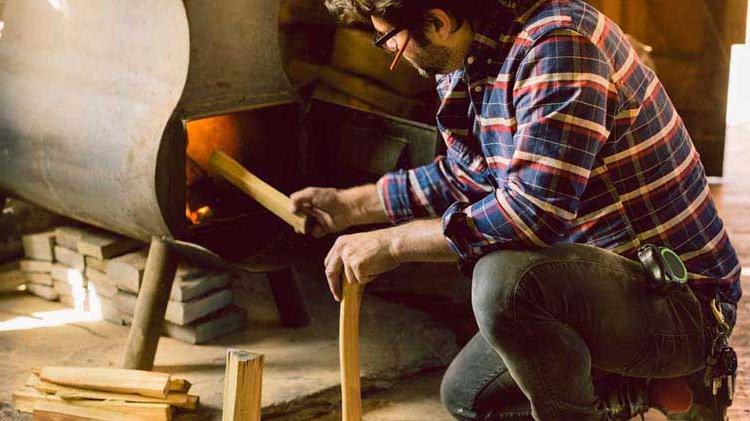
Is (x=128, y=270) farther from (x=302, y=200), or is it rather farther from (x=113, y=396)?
(x=302, y=200)

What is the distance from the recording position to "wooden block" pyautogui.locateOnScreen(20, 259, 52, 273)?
4043 mm

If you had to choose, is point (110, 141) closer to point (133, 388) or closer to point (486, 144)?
point (133, 388)

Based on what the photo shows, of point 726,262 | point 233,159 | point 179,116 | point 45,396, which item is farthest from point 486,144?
point 45,396

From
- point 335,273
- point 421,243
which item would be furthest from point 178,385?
point 421,243

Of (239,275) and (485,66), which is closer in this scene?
(485,66)

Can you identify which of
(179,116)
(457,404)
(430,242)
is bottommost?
(457,404)

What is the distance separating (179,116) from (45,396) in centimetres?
93

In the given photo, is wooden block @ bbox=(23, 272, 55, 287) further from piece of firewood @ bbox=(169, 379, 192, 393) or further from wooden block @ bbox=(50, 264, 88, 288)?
piece of firewood @ bbox=(169, 379, 192, 393)

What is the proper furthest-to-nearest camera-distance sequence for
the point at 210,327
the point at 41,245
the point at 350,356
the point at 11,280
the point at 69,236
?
1. the point at 11,280
2. the point at 41,245
3. the point at 69,236
4. the point at 210,327
5. the point at 350,356

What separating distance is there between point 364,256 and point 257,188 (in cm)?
85

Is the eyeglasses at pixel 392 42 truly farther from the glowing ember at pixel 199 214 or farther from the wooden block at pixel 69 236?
the wooden block at pixel 69 236

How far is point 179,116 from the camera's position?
3.15m

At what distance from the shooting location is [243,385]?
2.43 metres

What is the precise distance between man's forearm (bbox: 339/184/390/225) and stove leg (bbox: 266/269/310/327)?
3.34 feet
